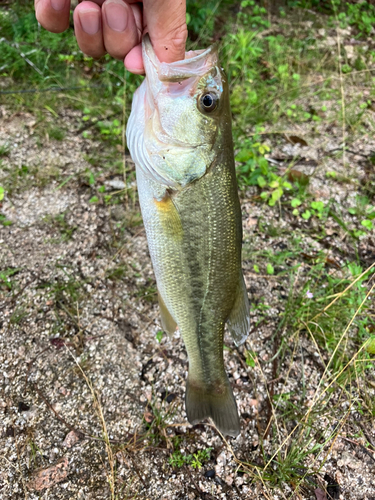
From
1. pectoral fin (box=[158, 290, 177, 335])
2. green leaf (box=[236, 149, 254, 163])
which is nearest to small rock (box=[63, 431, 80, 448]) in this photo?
pectoral fin (box=[158, 290, 177, 335])

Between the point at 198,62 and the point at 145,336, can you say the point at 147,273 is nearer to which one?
the point at 145,336

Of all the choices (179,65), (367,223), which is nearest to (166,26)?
Answer: (179,65)

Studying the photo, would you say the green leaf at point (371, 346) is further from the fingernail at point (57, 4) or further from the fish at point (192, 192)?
the fingernail at point (57, 4)

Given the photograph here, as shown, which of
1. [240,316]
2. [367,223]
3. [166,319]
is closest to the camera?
[240,316]

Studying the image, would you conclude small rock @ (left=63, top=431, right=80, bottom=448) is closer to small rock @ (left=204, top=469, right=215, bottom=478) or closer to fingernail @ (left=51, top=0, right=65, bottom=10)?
small rock @ (left=204, top=469, right=215, bottom=478)

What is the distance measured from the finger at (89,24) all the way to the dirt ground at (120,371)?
4.80 feet

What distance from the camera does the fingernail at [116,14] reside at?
5.62 feet

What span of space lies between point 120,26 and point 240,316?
1697 mm

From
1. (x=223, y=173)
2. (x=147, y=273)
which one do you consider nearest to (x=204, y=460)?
(x=147, y=273)

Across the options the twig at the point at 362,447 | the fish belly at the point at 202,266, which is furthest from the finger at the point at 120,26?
the twig at the point at 362,447

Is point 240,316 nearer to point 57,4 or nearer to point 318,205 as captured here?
point 318,205

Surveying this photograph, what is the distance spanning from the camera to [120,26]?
174 cm

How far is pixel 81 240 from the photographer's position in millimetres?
2871

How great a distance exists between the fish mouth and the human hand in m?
0.04
